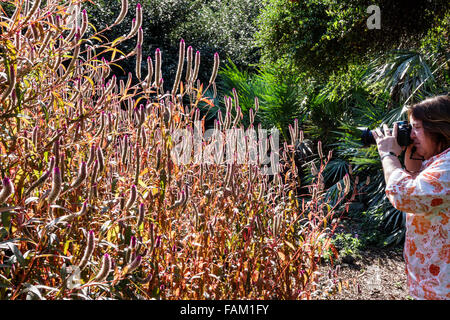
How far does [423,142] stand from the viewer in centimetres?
167

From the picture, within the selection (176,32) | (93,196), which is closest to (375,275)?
(93,196)

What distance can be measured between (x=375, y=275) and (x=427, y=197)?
210 cm

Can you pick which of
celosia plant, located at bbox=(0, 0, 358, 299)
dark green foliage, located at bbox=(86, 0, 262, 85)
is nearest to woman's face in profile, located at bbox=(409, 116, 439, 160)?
celosia plant, located at bbox=(0, 0, 358, 299)

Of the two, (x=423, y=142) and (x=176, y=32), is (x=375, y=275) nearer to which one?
(x=423, y=142)

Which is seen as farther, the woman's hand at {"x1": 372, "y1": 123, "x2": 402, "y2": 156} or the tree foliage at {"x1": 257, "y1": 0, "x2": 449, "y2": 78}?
the tree foliage at {"x1": 257, "y1": 0, "x2": 449, "y2": 78}

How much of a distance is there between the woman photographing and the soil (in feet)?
3.90

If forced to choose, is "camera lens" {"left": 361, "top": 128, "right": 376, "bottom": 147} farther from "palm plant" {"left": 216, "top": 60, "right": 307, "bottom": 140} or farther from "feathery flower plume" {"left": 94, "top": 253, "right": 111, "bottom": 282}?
"palm plant" {"left": 216, "top": 60, "right": 307, "bottom": 140}

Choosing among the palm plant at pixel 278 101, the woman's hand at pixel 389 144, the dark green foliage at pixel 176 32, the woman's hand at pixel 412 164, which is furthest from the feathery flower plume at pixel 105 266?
the dark green foliage at pixel 176 32

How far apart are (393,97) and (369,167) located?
92 cm

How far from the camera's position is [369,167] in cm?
468

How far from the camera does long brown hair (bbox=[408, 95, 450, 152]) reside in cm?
159

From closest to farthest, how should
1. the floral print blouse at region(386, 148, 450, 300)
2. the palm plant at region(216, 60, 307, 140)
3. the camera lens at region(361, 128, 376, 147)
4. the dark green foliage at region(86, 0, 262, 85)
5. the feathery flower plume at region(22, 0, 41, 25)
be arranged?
the feathery flower plume at region(22, 0, 41, 25) < the floral print blouse at region(386, 148, 450, 300) < the camera lens at region(361, 128, 376, 147) < the palm plant at region(216, 60, 307, 140) < the dark green foliage at region(86, 0, 262, 85)

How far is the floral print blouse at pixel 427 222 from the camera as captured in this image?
144 centimetres

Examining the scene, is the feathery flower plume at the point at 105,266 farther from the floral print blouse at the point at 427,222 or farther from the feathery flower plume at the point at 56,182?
the floral print blouse at the point at 427,222
